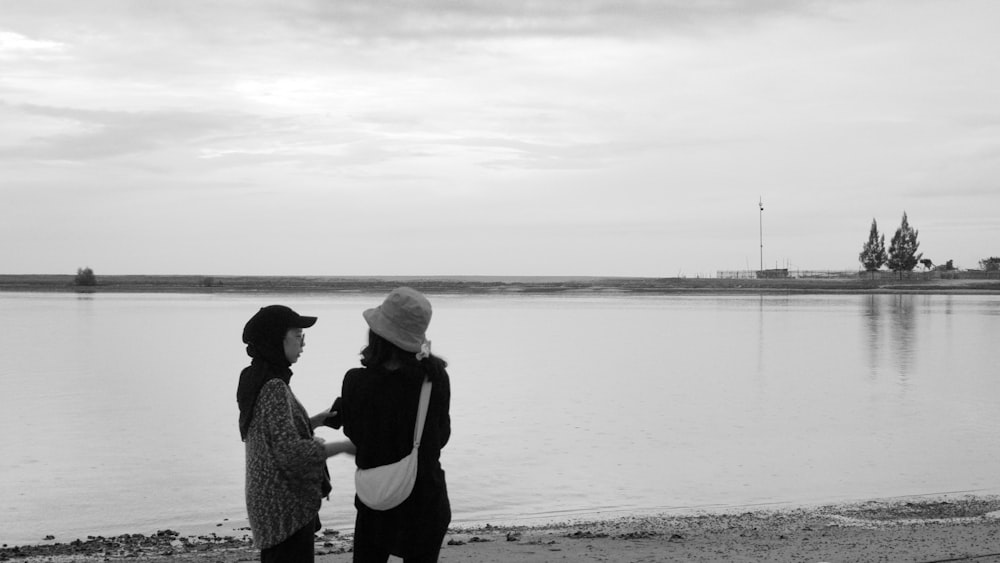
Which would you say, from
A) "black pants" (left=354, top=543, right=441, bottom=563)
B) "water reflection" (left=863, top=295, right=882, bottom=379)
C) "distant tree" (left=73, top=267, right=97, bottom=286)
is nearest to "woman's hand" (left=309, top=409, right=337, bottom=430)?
"black pants" (left=354, top=543, right=441, bottom=563)

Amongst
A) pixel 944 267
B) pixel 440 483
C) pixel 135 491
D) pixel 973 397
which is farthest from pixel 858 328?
pixel 944 267

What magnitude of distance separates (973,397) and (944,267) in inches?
4665

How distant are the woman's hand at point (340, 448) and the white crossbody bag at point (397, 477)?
0.16 m

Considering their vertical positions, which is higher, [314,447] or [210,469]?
[314,447]

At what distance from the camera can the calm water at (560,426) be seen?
10883 mm

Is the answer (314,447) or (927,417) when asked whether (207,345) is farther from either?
(314,447)

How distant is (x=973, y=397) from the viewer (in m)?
19.5

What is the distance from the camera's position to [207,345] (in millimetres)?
30766

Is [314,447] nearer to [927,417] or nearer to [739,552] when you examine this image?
Answer: [739,552]

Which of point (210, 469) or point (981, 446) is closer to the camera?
point (210, 469)

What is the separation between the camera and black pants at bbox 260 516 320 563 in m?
4.61

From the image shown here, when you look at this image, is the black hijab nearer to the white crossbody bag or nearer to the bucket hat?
the bucket hat

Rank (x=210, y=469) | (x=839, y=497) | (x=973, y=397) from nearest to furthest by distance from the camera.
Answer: (x=839, y=497), (x=210, y=469), (x=973, y=397)

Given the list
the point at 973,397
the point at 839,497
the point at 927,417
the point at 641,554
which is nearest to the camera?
the point at 641,554
